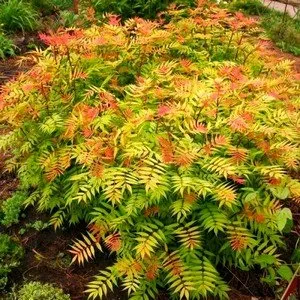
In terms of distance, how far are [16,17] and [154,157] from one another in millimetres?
5665

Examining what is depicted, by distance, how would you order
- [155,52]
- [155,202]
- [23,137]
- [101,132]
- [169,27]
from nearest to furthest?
[155,202]
[101,132]
[23,137]
[155,52]
[169,27]

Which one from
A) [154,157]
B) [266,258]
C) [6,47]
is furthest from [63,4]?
[266,258]

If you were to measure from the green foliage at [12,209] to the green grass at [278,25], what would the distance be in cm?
556

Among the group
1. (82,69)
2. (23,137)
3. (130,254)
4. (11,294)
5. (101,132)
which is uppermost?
(82,69)

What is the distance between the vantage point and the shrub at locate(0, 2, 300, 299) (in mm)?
2807

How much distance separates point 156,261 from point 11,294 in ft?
3.55

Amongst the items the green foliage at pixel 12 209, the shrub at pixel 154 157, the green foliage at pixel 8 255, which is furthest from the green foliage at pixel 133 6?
the green foliage at pixel 8 255

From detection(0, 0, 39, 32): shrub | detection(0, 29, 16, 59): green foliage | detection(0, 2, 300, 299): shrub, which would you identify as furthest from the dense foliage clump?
detection(0, 2, 300, 299): shrub

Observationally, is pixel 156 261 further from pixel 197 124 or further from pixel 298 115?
pixel 298 115

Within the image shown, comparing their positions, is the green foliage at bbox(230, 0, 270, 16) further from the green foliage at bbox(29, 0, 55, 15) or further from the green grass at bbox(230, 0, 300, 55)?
the green foliage at bbox(29, 0, 55, 15)

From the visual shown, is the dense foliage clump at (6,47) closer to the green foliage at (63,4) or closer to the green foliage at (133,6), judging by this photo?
the green foliage at (133,6)

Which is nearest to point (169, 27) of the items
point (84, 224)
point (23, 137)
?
point (23, 137)

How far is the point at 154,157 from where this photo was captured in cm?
297

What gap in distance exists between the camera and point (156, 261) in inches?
113
